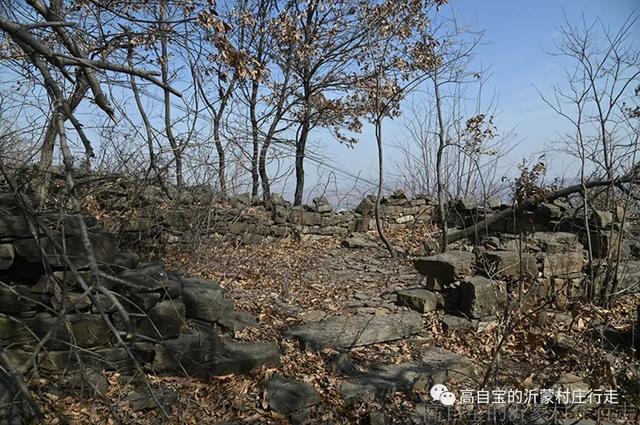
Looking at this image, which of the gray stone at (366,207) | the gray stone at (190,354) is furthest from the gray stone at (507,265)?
the gray stone at (366,207)

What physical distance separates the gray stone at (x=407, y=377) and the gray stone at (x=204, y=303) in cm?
142

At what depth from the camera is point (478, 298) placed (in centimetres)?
529

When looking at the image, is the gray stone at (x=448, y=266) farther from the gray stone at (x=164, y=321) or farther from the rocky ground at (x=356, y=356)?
the gray stone at (x=164, y=321)

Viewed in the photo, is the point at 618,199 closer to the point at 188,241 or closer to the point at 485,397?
the point at 485,397

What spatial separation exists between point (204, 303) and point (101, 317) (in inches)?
50.3

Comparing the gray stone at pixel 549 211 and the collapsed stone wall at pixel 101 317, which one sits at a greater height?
the gray stone at pixel 549 211

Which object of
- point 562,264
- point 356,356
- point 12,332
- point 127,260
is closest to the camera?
point 12,332

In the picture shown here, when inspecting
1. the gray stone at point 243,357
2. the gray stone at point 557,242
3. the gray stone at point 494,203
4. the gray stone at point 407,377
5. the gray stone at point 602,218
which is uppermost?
the gray stone at point 494,203

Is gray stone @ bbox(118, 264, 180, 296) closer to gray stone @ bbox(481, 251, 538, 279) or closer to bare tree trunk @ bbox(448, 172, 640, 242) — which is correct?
gray stone @ bbox(481, 251, 538, 279)

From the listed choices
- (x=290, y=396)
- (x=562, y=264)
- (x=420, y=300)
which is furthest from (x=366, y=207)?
(x=290, y=396)

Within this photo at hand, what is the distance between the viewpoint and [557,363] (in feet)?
15.2

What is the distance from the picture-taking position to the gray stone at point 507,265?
572 cm

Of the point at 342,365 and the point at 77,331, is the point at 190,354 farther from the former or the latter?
the point at 342,365

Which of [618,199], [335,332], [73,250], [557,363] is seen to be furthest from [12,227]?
[618,199]
